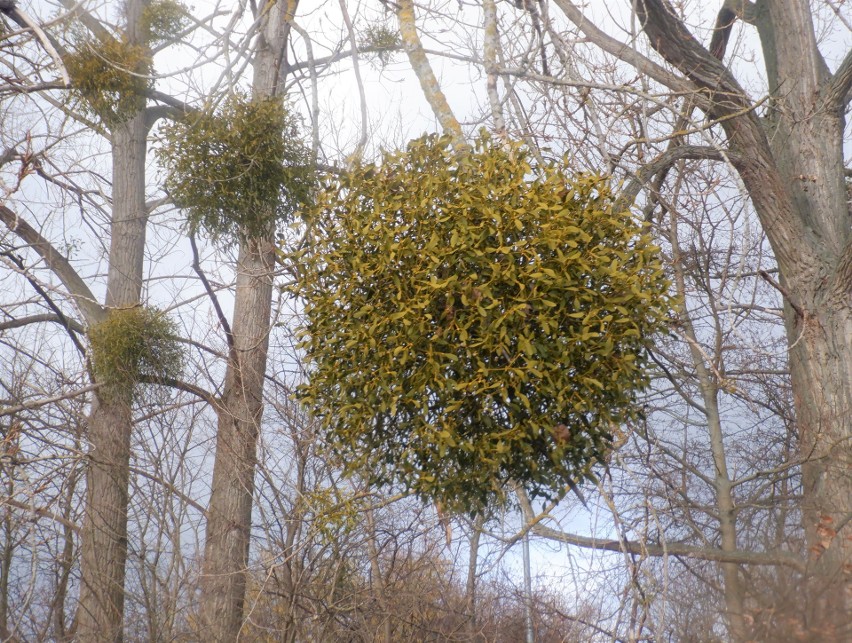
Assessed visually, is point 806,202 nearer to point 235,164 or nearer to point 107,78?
point 235,164

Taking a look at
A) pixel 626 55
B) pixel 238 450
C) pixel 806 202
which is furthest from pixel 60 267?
pixel 806 202

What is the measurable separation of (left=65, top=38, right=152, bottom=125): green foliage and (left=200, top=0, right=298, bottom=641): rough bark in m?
0.60

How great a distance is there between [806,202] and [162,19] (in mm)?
3608

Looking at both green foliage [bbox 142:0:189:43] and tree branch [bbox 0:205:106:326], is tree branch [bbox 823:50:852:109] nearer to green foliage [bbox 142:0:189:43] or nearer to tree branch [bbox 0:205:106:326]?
green foliage [bbox 142:0:189:43]

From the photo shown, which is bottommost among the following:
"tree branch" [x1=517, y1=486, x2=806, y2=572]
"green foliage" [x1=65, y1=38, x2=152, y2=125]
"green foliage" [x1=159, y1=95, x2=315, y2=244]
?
"tree branch" [x1=517, y1=486, x2=806, y2=572]

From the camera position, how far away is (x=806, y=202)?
11.3 ft

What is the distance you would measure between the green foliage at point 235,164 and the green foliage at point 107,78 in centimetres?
68

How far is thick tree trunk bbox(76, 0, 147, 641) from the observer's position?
4.05m

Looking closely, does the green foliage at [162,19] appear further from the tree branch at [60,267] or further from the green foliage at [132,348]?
the green foliage at [132,348]

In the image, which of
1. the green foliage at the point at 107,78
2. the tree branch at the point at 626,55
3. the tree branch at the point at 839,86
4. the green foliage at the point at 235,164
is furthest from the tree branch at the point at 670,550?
the green foliage at the point at 107,78

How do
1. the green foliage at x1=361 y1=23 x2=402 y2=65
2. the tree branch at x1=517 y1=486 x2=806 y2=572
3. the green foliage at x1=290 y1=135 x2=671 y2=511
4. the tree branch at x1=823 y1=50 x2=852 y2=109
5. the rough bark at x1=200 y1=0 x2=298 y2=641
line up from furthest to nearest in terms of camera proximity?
the green foliage at x1=361 y1=23 x2=402 y2=65, the rough bark at x1=200 y1=0 x2=298 y2=641, the tree branch at x1=823 y1=50 x2=852 y2=109, the green foliage at x1=290 y1=135 x2=671 y2=511, the tree branch at x1=517 y1=486 x2=806 y2=572

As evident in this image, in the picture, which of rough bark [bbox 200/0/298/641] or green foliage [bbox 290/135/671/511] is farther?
rough bark [bbox 200/0/298/641]

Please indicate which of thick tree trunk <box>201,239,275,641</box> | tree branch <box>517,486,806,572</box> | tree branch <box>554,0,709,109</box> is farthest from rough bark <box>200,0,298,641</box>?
tree branch <box>517,486,806,572</box>

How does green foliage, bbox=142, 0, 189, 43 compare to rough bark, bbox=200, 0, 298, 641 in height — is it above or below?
above
